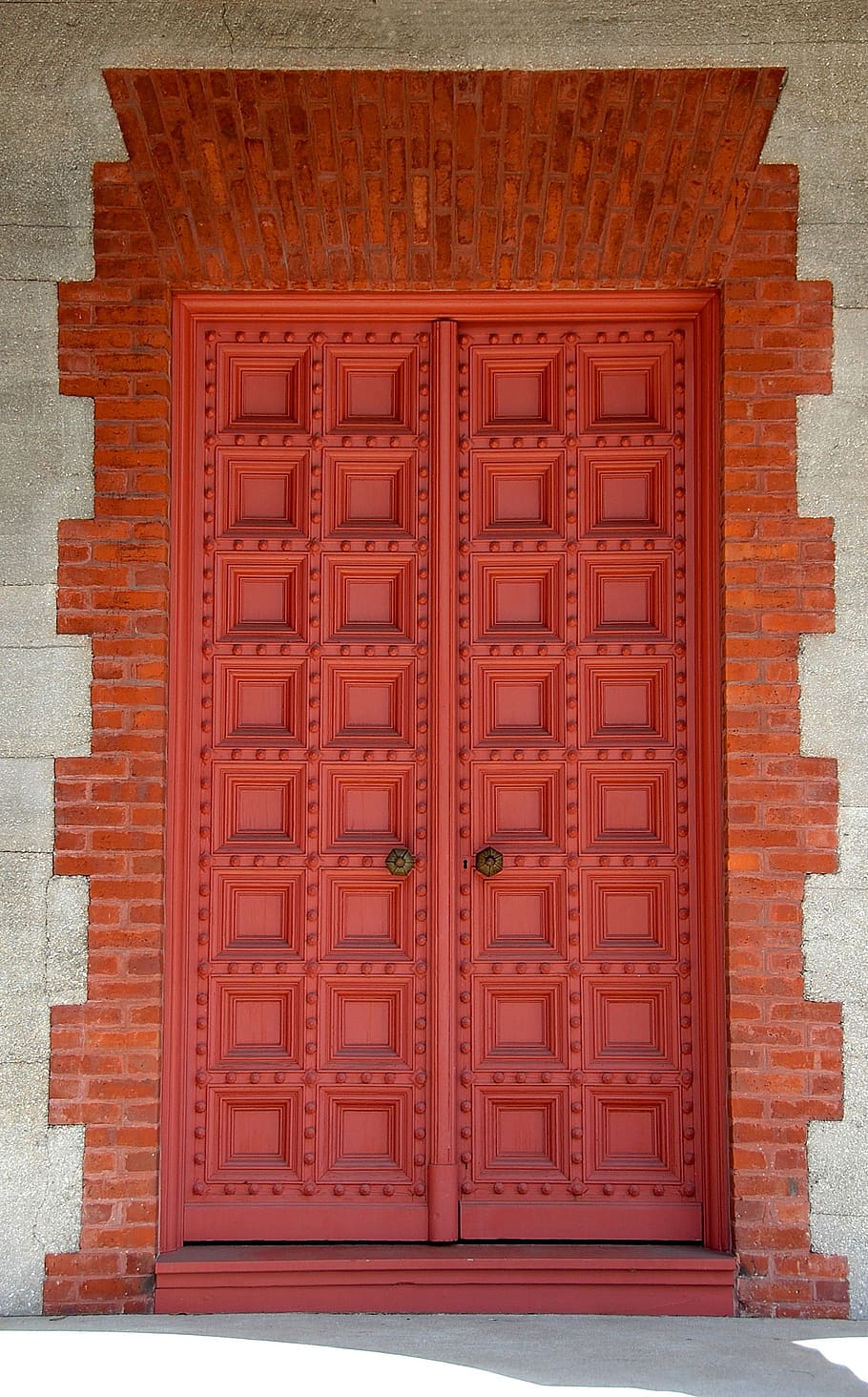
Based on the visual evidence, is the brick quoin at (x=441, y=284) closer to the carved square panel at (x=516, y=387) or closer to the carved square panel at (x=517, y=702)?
the carved square panel at (x=516, y=387)

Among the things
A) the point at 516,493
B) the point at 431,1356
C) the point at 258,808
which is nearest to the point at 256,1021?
the point at 258,808

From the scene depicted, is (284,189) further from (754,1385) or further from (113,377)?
(754,1385)

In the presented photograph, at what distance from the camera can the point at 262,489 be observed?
4504mm

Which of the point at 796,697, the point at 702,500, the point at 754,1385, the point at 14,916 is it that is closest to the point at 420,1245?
the point at 754,1385

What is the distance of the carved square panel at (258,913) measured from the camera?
4359 mm

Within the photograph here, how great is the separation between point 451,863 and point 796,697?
121 cm

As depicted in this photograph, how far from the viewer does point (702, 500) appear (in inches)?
173

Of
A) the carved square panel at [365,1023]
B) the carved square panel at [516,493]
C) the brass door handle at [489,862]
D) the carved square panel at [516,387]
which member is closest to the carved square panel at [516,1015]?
the carved square panel at [365,1023]

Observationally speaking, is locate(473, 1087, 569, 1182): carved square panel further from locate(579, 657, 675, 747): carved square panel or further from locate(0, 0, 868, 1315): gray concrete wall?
locate(579, 657, 675, 747): carved square panel

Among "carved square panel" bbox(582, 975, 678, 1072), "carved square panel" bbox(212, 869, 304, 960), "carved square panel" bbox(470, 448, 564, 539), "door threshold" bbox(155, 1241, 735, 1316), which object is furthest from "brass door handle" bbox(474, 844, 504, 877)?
"door threshold" bbox(155, 1241, 735, 1316)

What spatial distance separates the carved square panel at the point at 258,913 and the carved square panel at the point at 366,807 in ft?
0.63

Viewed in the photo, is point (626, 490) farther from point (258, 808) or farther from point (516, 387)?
point (258, 808)

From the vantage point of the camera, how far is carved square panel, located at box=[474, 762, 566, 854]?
173 inches

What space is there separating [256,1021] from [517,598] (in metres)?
1.62
